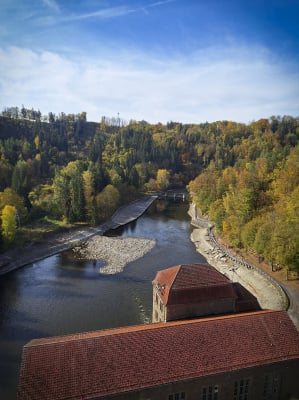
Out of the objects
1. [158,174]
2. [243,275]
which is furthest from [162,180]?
[243,275]

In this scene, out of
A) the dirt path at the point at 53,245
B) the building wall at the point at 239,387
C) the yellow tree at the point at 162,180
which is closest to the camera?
the building wall at the point at 239,387

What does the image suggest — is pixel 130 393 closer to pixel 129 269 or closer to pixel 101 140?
pixel 129 269

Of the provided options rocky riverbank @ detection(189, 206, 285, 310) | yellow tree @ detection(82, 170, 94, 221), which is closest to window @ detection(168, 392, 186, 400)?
rocky riverbank @ detection(189, 206, 285, 310)

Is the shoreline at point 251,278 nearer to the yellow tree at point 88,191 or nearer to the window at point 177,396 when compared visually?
the window at point 177,396

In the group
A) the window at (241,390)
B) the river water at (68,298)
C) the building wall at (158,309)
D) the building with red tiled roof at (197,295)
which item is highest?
the building with red tiled roof at (197,295)

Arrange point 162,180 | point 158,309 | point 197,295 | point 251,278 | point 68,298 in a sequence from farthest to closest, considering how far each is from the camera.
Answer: point 162,180 < point 251,278 < point 68,298 < point 158,309 < point 197,295

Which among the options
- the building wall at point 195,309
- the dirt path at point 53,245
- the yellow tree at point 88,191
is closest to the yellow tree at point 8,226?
the dirt path at point 53,245

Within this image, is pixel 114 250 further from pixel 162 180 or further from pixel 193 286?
pixel 162 180
